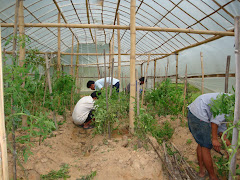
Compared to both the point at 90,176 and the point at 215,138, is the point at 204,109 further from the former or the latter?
the point at 90,176

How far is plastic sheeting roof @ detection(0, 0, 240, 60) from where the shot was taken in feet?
16.1

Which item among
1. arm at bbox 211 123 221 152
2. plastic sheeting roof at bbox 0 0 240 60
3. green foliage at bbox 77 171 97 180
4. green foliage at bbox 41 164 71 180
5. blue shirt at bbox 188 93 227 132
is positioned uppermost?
plastic sheeting roof at bbox 0 0 240 60

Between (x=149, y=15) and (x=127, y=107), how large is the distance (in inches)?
166

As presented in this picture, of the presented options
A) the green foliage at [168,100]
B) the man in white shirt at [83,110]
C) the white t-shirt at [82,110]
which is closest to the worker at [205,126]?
the green foliage at [168,100]

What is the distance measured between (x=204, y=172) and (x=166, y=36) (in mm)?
5917

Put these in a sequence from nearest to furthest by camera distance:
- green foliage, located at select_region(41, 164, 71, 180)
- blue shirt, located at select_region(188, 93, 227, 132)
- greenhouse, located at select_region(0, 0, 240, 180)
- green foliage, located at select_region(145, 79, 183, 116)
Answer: greenhouse, located at select_region(0, 0, 240, 180), green foliage, located at select_region(41, 164, 71, 180), blue shirt, located at select_region(188, 93, 227, 132), green foliage, located at select_region(145, 79, 183, 116)

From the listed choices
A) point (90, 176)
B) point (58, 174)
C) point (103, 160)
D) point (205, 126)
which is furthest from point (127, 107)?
point (58, 174)

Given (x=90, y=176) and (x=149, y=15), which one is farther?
(x=149, y=15)

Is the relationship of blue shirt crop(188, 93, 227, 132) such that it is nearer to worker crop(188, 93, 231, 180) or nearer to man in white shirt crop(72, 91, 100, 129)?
worker crop(188, 93, 231, 180)

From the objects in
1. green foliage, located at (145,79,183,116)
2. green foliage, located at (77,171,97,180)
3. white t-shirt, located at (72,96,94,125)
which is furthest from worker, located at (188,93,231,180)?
white t-shirt, located at (72,96,94,125)

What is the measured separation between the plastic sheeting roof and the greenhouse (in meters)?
0.04

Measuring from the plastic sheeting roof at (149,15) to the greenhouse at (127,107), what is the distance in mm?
40

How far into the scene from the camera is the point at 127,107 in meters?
5.04

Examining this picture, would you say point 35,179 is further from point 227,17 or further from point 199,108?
point 227,17
